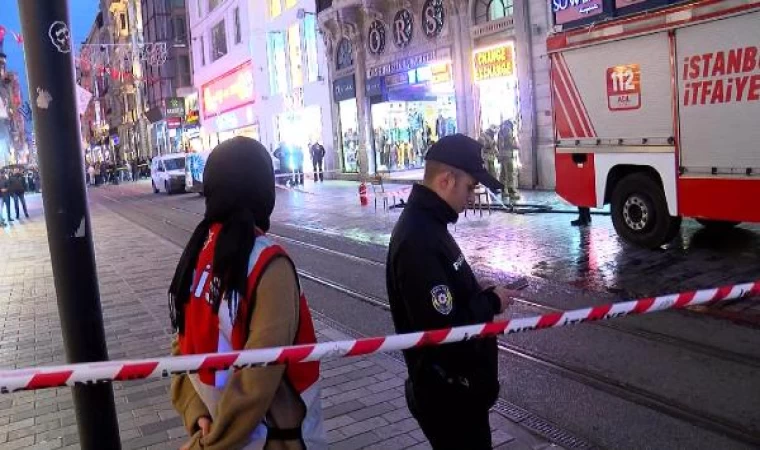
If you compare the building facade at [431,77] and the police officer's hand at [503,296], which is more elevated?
the building facade at [431,77]

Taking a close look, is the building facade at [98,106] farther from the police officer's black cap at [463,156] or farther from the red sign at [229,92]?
the police officer's black cap at [463,156]

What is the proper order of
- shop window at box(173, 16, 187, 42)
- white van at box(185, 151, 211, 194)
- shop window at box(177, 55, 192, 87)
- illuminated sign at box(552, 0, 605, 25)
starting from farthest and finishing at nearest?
shop window at box(173, 16, 187, 42) < shop window at box(177, 55, 192, 87) < white van at box(185, 151, 211, 194) < illuminated sign at box(552, 0, 605, 25)

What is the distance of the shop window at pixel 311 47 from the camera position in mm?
33250

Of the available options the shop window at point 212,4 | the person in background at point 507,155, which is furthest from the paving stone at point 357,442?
the shop window at point 212,4

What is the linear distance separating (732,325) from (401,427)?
3656mm

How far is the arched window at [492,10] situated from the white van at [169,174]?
16.9 metres

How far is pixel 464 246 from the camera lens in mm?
11797

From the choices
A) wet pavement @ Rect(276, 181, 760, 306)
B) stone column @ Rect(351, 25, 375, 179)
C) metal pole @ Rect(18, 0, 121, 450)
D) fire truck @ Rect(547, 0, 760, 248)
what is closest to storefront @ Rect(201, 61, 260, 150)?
stone column @ Rect(351, 25, 375, 179)

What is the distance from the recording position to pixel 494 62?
70.8 feet

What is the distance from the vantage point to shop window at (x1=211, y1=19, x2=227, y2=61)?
1834 inches

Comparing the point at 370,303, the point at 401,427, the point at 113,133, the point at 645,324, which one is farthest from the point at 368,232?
the point at 113,133

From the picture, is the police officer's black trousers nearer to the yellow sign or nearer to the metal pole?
the metal pole

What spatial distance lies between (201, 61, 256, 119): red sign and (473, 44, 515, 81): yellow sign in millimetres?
21320

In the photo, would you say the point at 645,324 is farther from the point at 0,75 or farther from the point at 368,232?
the point at 0,75
